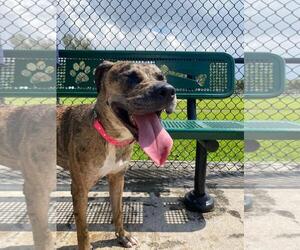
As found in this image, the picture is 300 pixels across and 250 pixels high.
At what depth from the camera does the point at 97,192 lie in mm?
3965

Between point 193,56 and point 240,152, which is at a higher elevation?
point 193,56

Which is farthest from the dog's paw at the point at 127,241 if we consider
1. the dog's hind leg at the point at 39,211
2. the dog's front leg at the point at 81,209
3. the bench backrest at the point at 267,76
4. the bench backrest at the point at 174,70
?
the bench backrest at the point at 267,76

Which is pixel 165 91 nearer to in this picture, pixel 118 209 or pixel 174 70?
pixel 118 209

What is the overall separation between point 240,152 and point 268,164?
1302 millimetres

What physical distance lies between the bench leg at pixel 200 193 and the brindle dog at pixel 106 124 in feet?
2.85

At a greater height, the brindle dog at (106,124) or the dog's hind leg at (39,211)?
the brindle dog at (106,124)

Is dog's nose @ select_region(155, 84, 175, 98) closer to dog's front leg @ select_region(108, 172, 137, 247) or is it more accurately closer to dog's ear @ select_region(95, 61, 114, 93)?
dog's ear @ select_region(95, 61, 114, 93)

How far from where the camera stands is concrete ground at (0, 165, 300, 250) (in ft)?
9.37

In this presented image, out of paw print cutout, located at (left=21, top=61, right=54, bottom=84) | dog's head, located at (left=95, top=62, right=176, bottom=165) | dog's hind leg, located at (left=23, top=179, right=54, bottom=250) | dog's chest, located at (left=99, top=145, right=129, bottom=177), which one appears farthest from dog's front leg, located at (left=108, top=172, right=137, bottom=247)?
paw print cutout, located at (left=21, top=61, right=54, bottom=84)

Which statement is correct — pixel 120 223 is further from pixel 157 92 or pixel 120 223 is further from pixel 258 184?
pixel 258 184

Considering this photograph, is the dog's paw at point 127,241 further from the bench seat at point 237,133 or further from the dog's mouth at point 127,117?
the dog's mouth at point 127,117

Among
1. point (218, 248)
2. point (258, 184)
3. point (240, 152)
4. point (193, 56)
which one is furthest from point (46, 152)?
point (240, 152)

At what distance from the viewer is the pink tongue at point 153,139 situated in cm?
214

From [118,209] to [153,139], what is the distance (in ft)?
3.14
